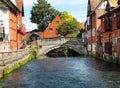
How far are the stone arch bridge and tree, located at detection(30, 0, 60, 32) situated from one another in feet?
141

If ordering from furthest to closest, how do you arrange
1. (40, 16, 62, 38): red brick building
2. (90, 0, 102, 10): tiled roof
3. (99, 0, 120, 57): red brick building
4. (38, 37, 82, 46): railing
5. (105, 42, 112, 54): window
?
(40, 16, 62, 38): red brick building → (38, 37, 82, 46): railing → (90, 0, 102, 10): tiled roof → (105, 42, 112, 54): window → (99, 0, 120, 57): red brick building

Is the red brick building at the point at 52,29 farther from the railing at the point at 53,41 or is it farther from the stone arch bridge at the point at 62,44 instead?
the stone arch bridge at the point at 62,44

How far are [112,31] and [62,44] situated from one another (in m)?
27.7

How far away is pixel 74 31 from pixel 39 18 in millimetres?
22012

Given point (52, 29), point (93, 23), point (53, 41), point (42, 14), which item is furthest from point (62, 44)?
point (42, 14)

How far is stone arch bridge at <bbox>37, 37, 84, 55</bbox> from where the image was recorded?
76062mm

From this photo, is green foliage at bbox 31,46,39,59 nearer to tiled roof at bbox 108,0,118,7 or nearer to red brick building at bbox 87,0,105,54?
red brick building at bbox 87,0,105,54

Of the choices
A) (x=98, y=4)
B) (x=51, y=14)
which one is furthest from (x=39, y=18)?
(x=98, y=4)

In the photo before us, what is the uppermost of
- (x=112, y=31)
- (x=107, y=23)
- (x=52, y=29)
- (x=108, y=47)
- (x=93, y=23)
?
(x=52, y=29)

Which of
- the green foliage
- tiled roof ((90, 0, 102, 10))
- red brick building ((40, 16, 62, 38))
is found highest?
tiled roof ((90, 0, 102, 10))

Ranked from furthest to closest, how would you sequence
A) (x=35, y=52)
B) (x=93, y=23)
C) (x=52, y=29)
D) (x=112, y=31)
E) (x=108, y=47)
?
(x=52, y=29) < (x=93, y=23) < (x=35, y=52) < (x=108, y=47) < (x=112, y=31)

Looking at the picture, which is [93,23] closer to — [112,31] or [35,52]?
[35,52]

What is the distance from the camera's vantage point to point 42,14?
120 m

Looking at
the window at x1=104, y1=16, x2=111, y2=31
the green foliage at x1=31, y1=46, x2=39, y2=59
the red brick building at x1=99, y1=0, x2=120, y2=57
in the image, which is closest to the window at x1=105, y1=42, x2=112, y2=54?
the red brick building at x1=99, y1=0, x2=120, y2=57
